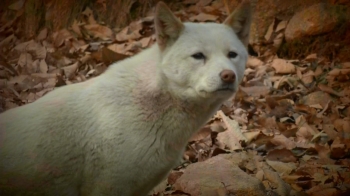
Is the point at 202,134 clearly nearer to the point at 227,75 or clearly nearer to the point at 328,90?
the point at 328,90

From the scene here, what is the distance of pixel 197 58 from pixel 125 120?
52 centimetres

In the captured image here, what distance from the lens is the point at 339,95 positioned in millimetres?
4613

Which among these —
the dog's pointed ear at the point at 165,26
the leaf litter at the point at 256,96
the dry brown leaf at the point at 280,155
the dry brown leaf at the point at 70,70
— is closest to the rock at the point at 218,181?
the leaf litter at the point at 256,96

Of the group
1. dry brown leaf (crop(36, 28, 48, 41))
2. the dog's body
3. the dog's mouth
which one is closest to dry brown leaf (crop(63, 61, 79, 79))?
dry brown leaf (crop(36, 28, 48, 41))

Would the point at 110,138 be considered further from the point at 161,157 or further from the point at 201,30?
the point at 201,30

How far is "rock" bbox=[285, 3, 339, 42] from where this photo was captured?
4922 millimetres

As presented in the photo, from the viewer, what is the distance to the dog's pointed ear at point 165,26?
2.86 meters

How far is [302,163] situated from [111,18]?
2.04 metres

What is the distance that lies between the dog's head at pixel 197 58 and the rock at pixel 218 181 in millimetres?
571

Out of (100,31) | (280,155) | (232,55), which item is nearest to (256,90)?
(280,155)

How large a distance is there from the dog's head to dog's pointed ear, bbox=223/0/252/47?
3.7 inches

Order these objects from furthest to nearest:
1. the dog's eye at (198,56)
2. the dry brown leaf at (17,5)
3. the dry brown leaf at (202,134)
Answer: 1. the dry brown leaf at (202,134)
2. the dry brown leaf at (17,5)
3. the dog's eye at (198,56)

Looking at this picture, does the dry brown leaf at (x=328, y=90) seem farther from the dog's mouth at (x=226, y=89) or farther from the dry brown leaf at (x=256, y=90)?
the dog's mouth at (x=226, y=89)

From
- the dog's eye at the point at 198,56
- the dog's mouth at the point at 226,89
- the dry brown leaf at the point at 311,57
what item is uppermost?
the dog's eye at the point at 198,56
